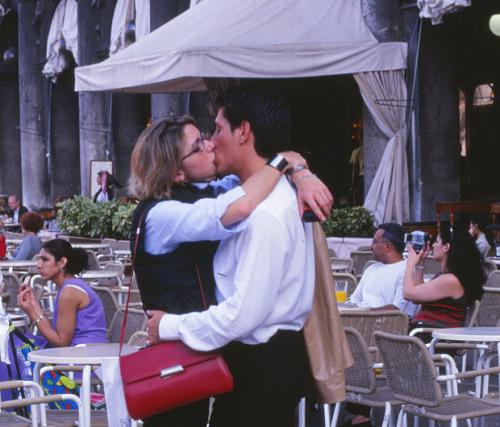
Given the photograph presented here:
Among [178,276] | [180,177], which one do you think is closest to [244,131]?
[180,177]

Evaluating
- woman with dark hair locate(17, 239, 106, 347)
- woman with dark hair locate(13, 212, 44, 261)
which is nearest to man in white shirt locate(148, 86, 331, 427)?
woman with dark hair locate(17, 239, 106, 347)

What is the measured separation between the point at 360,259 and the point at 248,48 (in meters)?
→ 2.62

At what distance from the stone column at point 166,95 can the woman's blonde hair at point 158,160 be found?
18182 millimetres

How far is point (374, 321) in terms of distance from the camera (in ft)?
23.3

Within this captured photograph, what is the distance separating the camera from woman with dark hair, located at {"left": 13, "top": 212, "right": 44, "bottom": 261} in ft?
46.2

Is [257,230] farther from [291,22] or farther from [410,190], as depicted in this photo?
[410,190]

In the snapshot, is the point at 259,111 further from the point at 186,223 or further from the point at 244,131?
the point at 186,223

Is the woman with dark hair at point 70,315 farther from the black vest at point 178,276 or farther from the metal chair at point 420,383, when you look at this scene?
the black vest at point 178,276

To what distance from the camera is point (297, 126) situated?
2588 centimetres

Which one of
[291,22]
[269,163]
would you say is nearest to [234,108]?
[269,163]

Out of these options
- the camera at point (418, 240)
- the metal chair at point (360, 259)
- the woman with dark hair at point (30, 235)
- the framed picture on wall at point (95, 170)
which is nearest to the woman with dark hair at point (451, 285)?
the camera at point (418, 240)

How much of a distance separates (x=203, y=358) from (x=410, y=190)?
13.8 m

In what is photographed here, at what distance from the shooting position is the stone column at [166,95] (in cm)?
2208

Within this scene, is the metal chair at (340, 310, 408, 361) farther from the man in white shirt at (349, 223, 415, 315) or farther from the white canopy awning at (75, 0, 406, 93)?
→ the white canopy awning at (75, 0, 406, 93)
